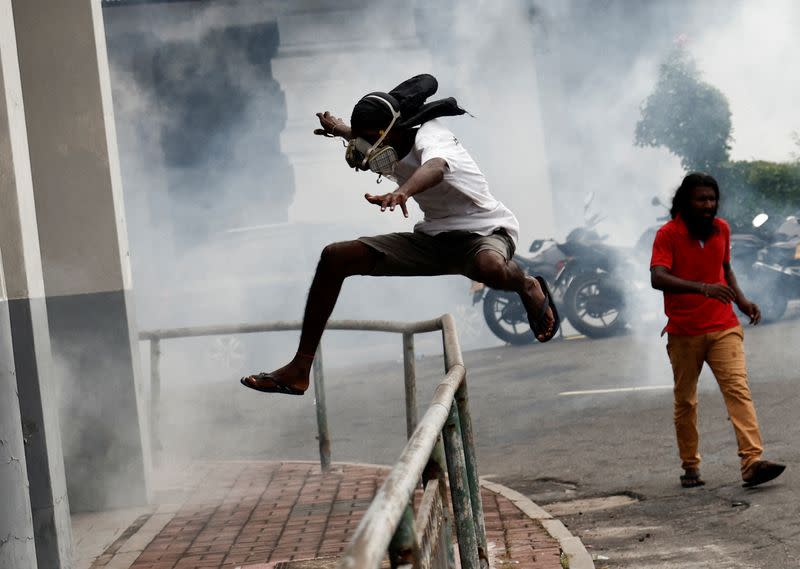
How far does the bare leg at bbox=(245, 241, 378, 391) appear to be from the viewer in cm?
481

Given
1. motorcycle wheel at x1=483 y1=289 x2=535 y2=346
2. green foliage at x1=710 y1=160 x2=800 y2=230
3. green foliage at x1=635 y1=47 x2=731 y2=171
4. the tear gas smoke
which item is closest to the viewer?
motorcycle wheel at x1=483 y1=289 x2=535 y2=346

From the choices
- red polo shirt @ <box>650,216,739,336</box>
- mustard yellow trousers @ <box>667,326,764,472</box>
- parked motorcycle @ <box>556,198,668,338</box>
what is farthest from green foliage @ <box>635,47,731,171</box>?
mustard yellow trousers @ <box>667,326,764,472</box>

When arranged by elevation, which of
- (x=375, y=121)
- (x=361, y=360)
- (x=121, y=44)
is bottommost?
(x=361, y=360)

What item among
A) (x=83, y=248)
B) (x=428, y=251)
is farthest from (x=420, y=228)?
(x=83, y=248)

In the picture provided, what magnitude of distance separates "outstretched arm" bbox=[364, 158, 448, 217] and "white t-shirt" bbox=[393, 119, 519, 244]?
1.4 inches

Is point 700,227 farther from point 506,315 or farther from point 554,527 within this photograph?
point 506,315

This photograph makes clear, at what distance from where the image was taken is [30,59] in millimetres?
6449

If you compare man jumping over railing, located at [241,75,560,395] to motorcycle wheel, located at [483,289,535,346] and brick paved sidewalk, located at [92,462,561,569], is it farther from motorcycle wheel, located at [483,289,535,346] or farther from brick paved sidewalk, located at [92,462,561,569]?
motorcycle wheel, located at [483,289,535,346]

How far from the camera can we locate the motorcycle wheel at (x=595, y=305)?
12781 mm

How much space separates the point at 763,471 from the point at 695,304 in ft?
2.82

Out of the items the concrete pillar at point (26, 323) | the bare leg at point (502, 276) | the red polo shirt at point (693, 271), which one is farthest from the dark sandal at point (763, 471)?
the concrete pillar at point (26, 323)

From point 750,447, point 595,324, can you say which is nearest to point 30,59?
point 750,447

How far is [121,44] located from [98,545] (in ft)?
36.8

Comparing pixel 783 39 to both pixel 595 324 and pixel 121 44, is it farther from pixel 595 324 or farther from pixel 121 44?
pixel 121 44
